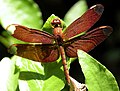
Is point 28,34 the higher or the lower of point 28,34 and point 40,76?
the higher

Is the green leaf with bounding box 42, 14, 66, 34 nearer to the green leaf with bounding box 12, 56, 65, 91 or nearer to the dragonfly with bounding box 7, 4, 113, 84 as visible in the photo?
the dragonfly with bounding box 7, 4, 113, 84

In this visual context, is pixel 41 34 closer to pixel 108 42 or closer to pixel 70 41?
pixel 70 41

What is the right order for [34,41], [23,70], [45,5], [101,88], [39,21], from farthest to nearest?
[45,5] < [39,21] < [34,41] < [23,70] < [101,88]

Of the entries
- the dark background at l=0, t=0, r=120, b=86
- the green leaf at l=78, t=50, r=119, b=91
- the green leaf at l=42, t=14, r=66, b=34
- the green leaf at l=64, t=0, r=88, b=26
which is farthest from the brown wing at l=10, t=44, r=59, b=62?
the dark background at l=0, t=0, r=120, b=86

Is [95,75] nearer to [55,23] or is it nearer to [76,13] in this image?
[55,23]

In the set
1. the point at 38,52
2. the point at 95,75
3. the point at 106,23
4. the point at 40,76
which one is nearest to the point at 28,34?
the point at 38,52

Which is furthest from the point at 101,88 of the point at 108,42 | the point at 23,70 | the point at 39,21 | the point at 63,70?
the point at 108,42

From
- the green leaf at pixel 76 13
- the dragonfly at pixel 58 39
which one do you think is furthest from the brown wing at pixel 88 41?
the green leaf at pixel 76 13
